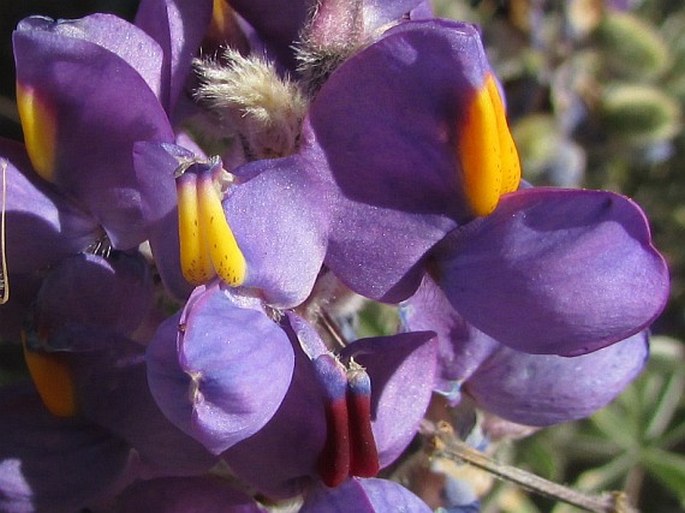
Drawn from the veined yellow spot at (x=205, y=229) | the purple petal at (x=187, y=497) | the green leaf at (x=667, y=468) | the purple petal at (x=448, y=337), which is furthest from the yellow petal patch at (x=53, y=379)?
the green leaf at (x=667, y=468)

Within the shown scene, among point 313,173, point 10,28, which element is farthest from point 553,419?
point 10,28

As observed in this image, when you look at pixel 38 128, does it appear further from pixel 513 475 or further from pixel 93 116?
pixel 513 475

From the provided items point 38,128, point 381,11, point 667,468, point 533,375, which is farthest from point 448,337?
point 667,468

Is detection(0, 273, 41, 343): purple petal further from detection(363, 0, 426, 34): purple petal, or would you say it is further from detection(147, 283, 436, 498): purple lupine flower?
detection(363, 0, 426, 34): purple petal

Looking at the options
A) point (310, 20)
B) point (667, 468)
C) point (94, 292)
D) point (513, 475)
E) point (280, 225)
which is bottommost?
point (667, 468)

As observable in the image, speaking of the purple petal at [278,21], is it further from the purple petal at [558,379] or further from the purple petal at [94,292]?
the purple petal at [558,379]

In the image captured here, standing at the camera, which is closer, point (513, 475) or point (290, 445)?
point (290, 445)

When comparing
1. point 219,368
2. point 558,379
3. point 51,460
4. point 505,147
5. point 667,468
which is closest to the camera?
point 219,368

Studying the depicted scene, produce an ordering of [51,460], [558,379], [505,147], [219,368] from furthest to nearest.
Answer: [558,379]
[51,460]
[505,147]
[219,368]
